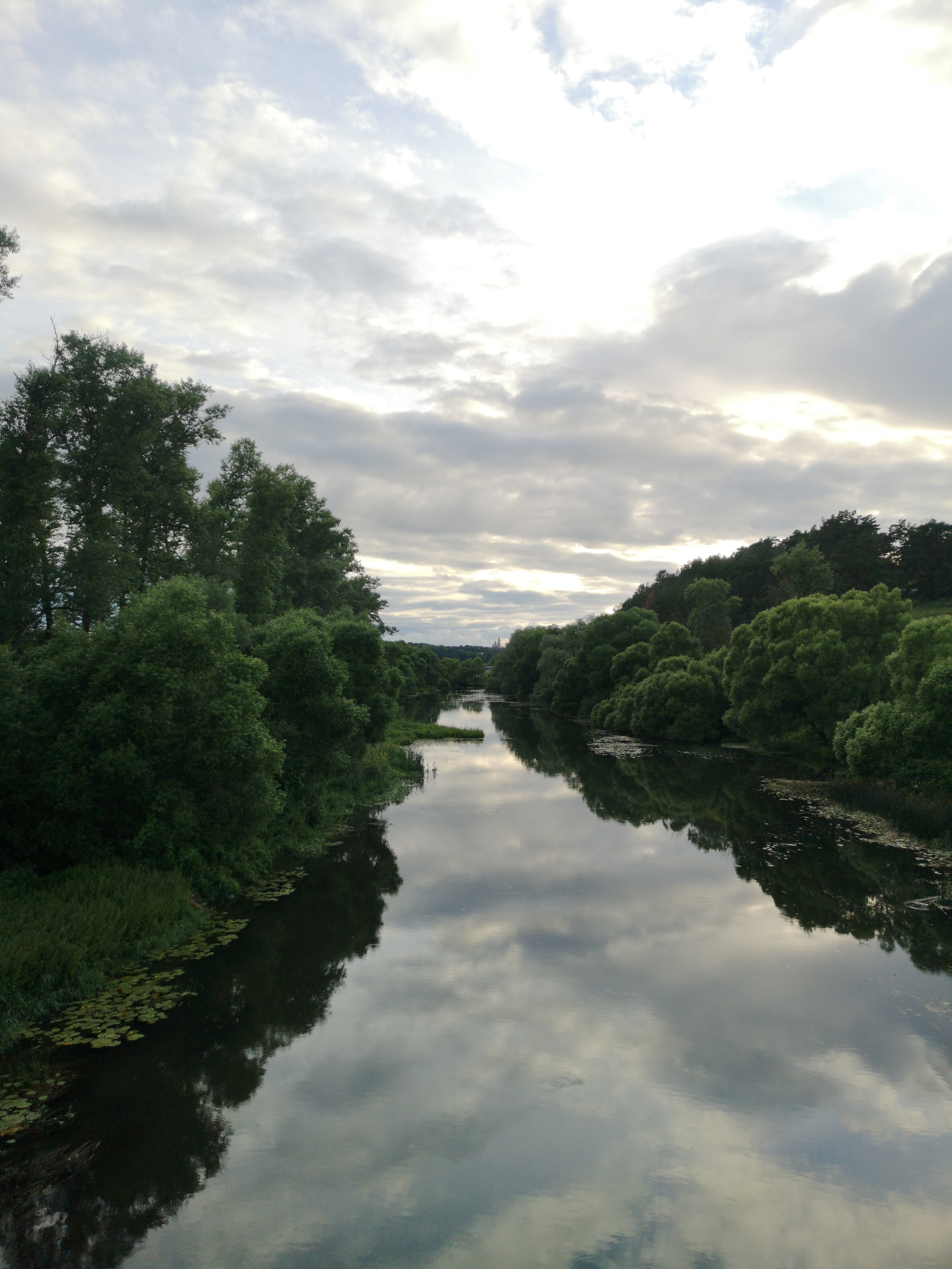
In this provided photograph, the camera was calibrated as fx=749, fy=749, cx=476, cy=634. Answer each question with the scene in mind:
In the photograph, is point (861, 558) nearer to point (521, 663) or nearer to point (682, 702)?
point (682, 702)

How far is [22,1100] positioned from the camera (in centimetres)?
1161

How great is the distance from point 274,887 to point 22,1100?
12.0 m

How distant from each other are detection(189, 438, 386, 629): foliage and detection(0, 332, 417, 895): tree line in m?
0.18

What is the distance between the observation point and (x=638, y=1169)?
419 inches

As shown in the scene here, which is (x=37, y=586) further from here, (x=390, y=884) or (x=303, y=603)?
(x=303, y=603)

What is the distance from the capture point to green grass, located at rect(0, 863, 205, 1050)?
1446 cm

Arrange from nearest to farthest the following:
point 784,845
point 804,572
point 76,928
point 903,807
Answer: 1. point 76,928
2. point 784,845
3. point 903,807
4. point 804,572

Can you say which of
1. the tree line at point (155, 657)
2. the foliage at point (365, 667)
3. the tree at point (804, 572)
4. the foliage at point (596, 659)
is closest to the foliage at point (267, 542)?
the tree line at point (155, 657)

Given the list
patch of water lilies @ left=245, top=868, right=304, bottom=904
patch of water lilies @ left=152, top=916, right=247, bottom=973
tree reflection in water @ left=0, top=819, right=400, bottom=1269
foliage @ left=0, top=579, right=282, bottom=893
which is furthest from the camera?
patch of water lilies @ left=245, top=868, right=304, bottom=904

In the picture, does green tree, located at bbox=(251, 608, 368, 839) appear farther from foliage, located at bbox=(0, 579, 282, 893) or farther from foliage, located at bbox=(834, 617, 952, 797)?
foliage, located at bbox=(834, 617, 952, 797)

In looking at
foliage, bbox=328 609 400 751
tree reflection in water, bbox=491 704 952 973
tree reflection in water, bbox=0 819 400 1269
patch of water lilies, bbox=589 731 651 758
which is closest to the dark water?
tree reflection in water, bbox=0 819 400 1269

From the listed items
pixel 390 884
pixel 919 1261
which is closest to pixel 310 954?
pixel 390 884

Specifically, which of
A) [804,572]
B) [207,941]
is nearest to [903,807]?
[207,941]

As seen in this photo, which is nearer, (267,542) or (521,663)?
(267,542)
